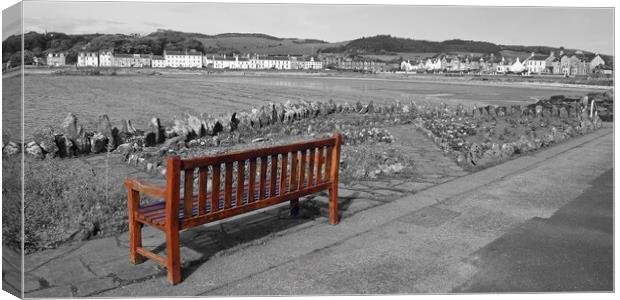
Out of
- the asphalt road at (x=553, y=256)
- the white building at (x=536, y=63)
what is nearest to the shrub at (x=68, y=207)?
the asphalt road at (x=553, y=256)

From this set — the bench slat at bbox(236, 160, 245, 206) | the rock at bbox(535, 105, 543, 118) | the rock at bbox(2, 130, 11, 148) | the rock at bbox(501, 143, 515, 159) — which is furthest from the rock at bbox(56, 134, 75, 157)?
the rock at bbox(535, 105, 543, 118)

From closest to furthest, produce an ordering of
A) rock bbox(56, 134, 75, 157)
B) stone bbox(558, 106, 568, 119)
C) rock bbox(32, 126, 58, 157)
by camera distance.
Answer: rock bbox(32, 126, 58, 157) < rock bbox(56, 134, 75, 157) < stone bbox(558, 106, 568, 119)

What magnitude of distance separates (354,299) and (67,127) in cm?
691

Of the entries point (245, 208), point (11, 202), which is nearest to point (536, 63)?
point (245, 208)

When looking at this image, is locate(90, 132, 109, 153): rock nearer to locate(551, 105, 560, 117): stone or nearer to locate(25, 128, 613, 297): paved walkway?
locate(25, 128, 613, 297): paved walkway

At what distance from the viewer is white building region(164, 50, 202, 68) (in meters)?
8.12

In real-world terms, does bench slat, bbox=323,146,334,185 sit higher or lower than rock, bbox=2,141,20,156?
lower

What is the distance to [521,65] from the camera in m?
8.55

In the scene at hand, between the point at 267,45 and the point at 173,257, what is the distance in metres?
4.37

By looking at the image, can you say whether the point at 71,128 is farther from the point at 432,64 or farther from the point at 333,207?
the point at 432,64

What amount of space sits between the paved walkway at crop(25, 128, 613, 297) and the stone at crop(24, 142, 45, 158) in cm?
407

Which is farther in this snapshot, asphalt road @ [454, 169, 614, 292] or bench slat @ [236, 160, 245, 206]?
bench slat @ [236, 160, 245, 206]

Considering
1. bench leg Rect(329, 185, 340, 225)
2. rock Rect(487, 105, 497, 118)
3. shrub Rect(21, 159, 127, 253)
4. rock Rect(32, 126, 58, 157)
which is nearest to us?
shrub Rect(21, 159, 127, 253)

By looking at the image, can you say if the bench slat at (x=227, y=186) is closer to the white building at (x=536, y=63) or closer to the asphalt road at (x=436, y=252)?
the asphalt road at (x=436, y=252)
